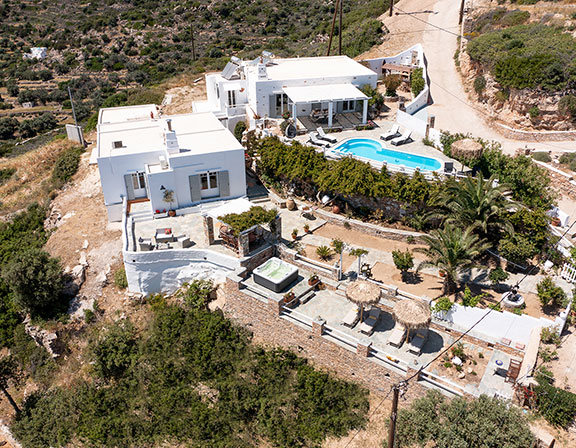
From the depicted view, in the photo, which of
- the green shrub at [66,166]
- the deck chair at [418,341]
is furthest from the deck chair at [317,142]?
the green shrub at [66,166]

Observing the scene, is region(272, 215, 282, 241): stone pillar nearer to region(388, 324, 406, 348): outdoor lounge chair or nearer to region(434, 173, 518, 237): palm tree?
region(388, 324, 406, 348): outdoor lounge chair

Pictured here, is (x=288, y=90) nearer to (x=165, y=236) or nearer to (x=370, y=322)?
(x=165, y=236)

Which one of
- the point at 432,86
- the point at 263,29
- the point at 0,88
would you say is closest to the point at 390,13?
the point at 432,86

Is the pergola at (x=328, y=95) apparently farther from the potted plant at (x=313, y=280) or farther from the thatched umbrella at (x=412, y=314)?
the thatched umbrella at (x=412, y=314)

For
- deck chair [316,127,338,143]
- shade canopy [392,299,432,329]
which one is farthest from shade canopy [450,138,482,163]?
shade canopy [392,299,432,329]

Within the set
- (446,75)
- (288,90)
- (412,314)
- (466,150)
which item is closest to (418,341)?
(412,314)
